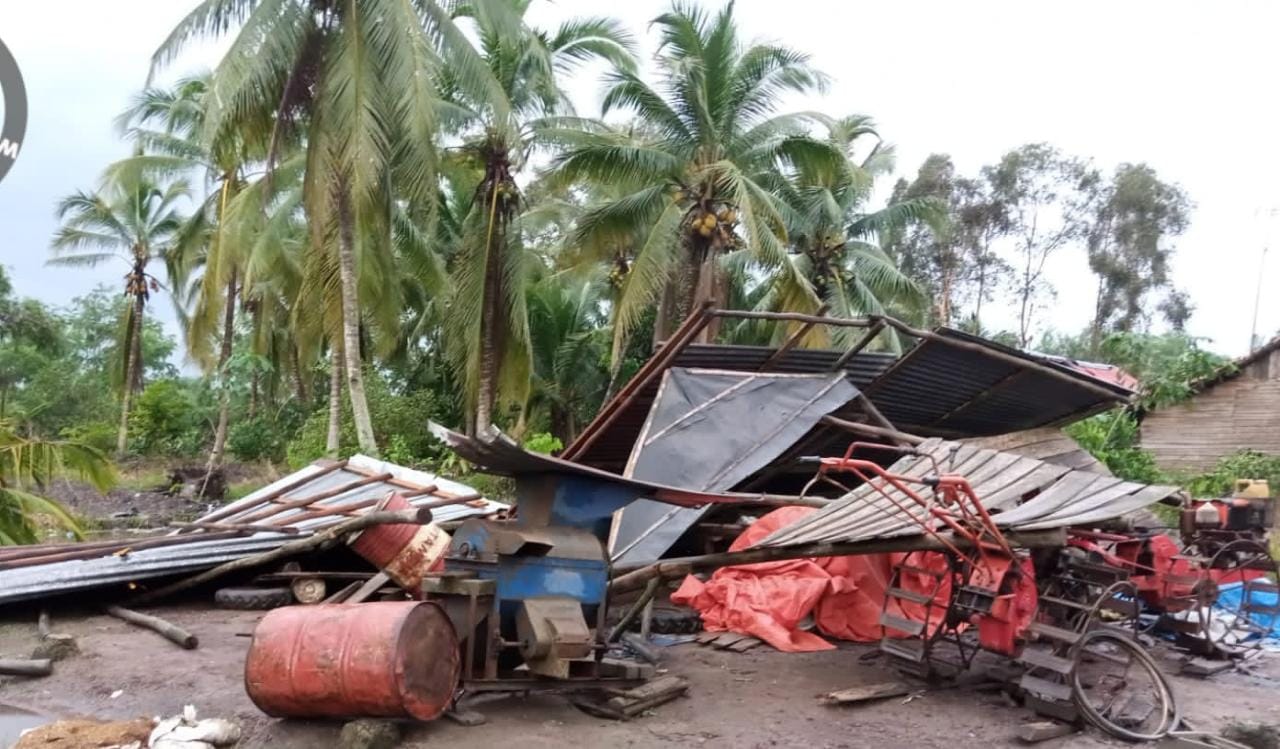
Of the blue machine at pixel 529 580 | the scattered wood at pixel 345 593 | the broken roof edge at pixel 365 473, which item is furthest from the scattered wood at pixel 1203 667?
the scattered wood at pixel 345 593

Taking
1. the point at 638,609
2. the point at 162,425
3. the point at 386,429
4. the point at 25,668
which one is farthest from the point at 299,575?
the point at 162,425

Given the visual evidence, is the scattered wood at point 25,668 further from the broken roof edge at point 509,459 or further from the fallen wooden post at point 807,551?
the fallen wooden post at point 807,551

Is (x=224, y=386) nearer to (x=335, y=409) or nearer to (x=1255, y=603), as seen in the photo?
(x=335, y=409)

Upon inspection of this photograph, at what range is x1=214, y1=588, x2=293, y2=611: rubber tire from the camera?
840cm

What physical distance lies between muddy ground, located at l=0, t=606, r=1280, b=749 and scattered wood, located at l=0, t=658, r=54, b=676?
5 centimetres

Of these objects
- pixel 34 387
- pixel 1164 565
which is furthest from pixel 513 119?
pixel 34 387

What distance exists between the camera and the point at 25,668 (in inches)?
247

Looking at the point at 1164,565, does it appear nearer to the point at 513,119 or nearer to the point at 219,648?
the point at 219,648

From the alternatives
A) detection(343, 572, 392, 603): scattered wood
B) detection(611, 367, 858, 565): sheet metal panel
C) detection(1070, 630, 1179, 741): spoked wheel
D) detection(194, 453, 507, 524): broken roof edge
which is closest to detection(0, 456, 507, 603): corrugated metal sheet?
detection(194, 453, 507, 524): broken roof edge

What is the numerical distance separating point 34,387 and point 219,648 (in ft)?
101

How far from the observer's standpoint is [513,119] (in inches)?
643

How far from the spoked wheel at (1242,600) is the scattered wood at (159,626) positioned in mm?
7313

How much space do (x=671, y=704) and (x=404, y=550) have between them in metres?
2.55

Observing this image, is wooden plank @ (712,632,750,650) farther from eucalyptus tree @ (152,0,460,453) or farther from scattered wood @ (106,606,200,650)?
eucalyptus tree @ (152,0,460,453)
